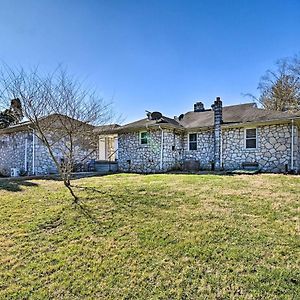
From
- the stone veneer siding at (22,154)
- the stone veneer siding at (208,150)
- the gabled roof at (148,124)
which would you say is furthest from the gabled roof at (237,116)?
the stone veneer siding at (22,154)

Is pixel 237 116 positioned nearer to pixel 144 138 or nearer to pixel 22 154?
pixel 144 138

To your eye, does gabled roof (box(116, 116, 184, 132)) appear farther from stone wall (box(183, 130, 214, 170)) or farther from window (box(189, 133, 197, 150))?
stone wall (box(183, 130, 214, 170))

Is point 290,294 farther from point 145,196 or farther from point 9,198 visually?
point 9,198

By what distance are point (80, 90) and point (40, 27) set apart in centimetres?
317

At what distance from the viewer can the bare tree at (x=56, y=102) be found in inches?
422

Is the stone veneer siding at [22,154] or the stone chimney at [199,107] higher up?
the stone chimney at [199,107]

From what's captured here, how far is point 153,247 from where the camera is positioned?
4.74 meters

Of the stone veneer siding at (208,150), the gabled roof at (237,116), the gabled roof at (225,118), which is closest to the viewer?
the stone veneer siding at (208,150)

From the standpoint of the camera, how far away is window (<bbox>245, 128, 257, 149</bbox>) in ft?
46.7

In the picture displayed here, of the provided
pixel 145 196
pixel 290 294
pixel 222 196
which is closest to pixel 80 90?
pixel 145 196

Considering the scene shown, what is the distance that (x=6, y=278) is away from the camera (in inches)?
165

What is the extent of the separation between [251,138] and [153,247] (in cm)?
1110

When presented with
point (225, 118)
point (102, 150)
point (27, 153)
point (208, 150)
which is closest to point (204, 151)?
point (208, 150)

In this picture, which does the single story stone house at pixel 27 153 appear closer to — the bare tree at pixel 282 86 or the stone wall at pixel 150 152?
the stone wall at pixel 150 152
